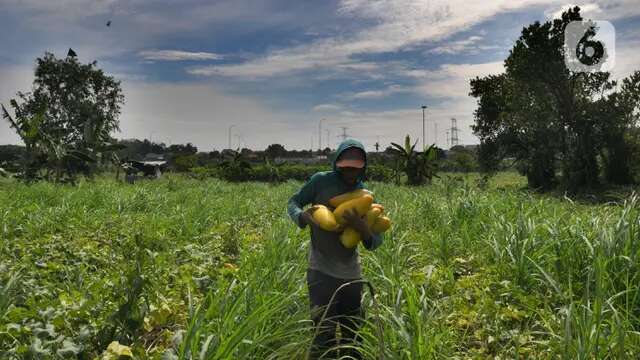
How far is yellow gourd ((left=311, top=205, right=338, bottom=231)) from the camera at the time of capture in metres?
2.66

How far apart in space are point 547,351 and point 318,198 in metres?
1.84

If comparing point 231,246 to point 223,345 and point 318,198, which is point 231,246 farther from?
point 223,345

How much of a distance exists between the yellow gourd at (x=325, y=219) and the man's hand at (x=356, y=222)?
8 cm

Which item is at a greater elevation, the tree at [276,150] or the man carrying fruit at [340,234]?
the tree at [276,150]

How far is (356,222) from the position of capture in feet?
8.89

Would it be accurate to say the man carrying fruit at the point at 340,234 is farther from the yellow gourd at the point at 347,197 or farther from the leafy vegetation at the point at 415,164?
the leafy vegetation at the point at 415,164

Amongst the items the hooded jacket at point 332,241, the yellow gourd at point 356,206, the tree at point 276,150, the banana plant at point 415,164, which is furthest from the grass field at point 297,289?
the tree at point 276,150

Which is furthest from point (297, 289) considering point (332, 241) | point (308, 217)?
point (308, 217)

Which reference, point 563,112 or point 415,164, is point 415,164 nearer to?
point 415,164

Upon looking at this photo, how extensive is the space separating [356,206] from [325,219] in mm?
192

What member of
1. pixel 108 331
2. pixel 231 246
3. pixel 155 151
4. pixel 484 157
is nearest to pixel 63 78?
pixel 484 157

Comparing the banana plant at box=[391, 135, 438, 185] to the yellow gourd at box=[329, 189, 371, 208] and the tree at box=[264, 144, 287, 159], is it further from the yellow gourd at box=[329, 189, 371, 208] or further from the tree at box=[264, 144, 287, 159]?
the tree at box=[264, 144, 287, 159]

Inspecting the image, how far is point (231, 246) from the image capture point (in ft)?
21.9

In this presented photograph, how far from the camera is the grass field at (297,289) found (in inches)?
111
